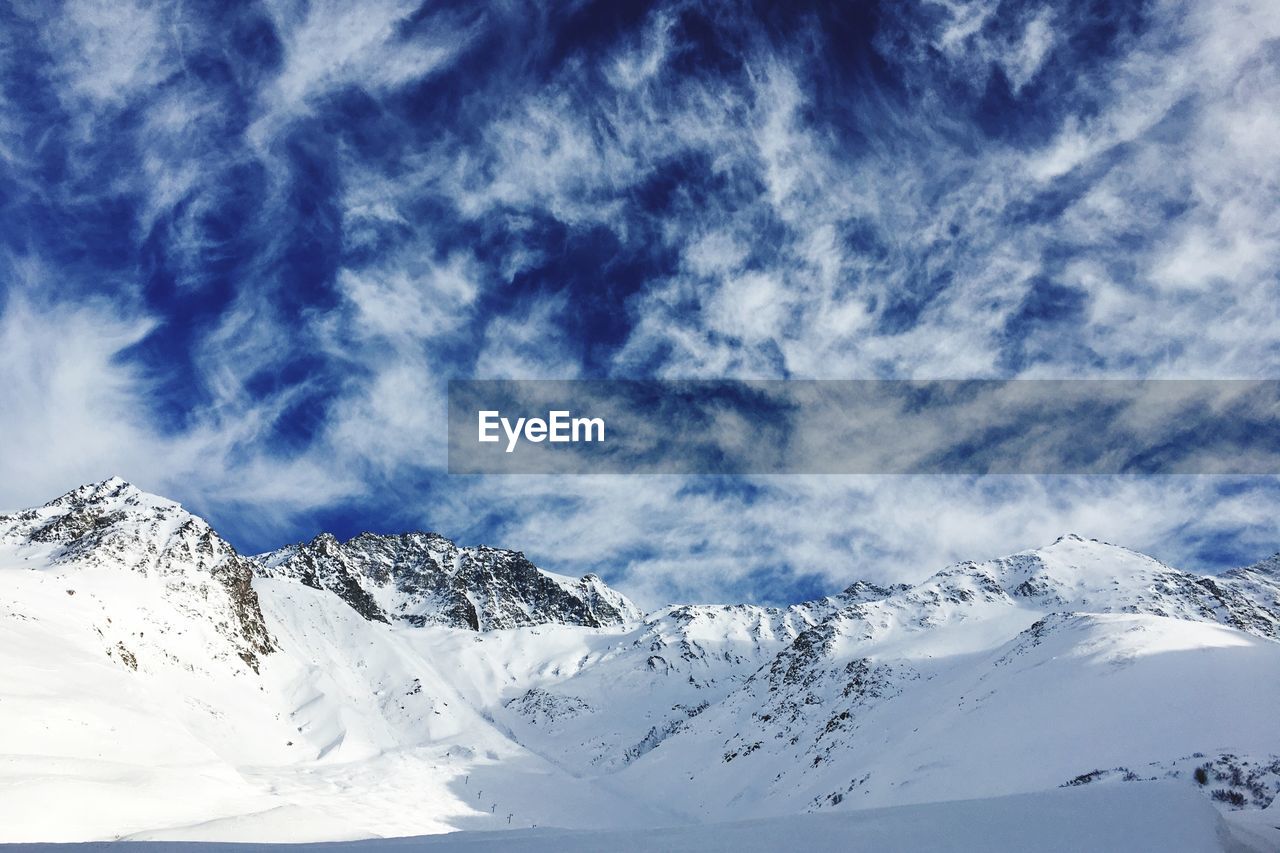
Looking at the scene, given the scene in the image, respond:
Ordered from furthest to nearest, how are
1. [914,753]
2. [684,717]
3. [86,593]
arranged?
[684,717]
[86,593]
[914,753]

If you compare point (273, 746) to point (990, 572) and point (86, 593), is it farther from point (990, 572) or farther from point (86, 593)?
point (990, 572)

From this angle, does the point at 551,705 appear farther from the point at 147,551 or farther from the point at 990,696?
the point at 990,696

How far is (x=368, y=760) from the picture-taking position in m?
67.6

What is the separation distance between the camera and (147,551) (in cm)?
7500

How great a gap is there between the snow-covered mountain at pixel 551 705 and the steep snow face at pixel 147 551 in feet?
1.19

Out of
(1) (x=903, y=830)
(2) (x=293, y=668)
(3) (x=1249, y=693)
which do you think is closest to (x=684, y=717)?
(2) (x=293, y=668)

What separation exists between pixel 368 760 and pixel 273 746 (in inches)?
361

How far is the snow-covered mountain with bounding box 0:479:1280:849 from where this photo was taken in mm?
26953

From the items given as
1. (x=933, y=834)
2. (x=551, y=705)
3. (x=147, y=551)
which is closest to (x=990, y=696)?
(x=933, y=834)

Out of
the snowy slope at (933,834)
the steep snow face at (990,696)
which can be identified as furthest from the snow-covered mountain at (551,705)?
the snowy slope at (933,834)

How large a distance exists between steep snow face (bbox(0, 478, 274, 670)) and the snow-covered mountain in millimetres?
363

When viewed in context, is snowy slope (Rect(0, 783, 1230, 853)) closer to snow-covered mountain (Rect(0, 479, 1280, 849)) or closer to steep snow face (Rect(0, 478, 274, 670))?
snow-covered mountain (Rect(0, 479, 1280, 849))

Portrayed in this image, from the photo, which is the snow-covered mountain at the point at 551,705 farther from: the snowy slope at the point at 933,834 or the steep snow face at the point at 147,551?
the snowy slope at the point at 933,834

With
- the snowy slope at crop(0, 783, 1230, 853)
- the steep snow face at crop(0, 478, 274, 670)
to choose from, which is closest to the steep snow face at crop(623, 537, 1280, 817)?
the snowy slope at crop(0, 783, 1230, 853)
